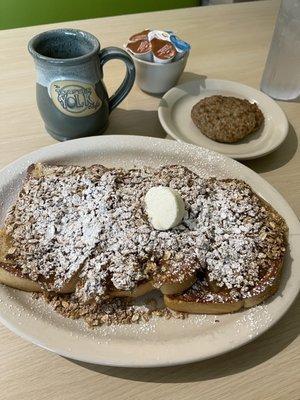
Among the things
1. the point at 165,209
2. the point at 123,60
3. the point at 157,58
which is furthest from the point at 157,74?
the point at 165,209

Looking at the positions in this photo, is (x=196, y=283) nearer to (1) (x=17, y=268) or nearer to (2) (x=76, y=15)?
(1) (x=17, y=268)

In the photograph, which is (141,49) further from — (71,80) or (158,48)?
(71,80)

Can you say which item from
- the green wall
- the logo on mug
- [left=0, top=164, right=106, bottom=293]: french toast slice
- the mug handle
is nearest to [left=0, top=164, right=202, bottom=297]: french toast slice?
[left=0, top=164, right=106, bottom=293]: french toast slice

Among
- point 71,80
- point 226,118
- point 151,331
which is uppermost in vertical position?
point 71,80

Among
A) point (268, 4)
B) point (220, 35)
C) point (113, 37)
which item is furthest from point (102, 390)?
point (268, 4)

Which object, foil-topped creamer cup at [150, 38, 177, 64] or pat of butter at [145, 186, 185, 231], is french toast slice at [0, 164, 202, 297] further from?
foil-topped creamer cup at [150, 38, 177, 64]
